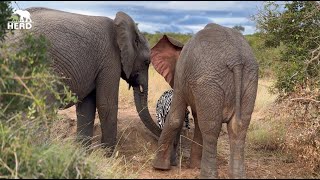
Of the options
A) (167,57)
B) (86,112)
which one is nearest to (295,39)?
(167,57)

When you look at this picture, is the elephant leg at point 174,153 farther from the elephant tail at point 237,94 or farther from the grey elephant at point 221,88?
the elephant tail at point 237,94

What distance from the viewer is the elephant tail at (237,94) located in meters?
6.13

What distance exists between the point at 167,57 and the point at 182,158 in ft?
4.79

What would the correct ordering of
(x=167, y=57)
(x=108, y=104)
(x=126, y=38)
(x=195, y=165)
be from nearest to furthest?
(x=195, y=165) < (x=167, y=57) < (x=108, y=104) < (x=126, y=38)

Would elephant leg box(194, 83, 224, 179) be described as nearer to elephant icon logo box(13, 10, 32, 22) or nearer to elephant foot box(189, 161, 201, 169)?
elephant foot box(189, 161, 201, 169)

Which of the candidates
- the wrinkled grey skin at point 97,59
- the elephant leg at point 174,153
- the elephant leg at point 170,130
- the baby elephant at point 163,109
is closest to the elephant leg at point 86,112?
the wrinkled grey skin at point 97,59

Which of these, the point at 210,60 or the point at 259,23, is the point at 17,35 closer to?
the point at 210,60

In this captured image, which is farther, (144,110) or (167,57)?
(144,110)

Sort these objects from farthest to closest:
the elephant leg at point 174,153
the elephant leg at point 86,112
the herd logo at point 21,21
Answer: the elephant leg at point 86,112 < the elephant leg at point 174,153 < the herd logo at point 21,21

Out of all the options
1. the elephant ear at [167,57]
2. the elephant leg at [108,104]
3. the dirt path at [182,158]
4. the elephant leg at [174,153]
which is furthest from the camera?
the elephant leg at [108,104]

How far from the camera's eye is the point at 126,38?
8.34 m

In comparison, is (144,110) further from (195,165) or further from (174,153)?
(195,165)

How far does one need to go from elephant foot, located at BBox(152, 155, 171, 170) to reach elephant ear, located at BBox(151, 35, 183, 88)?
3.66 ft

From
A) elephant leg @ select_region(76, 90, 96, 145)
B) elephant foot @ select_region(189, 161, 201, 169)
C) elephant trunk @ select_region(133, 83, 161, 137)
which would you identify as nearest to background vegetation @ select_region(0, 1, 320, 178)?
elephant foot @ select_region(189, 161, 201, 169)
